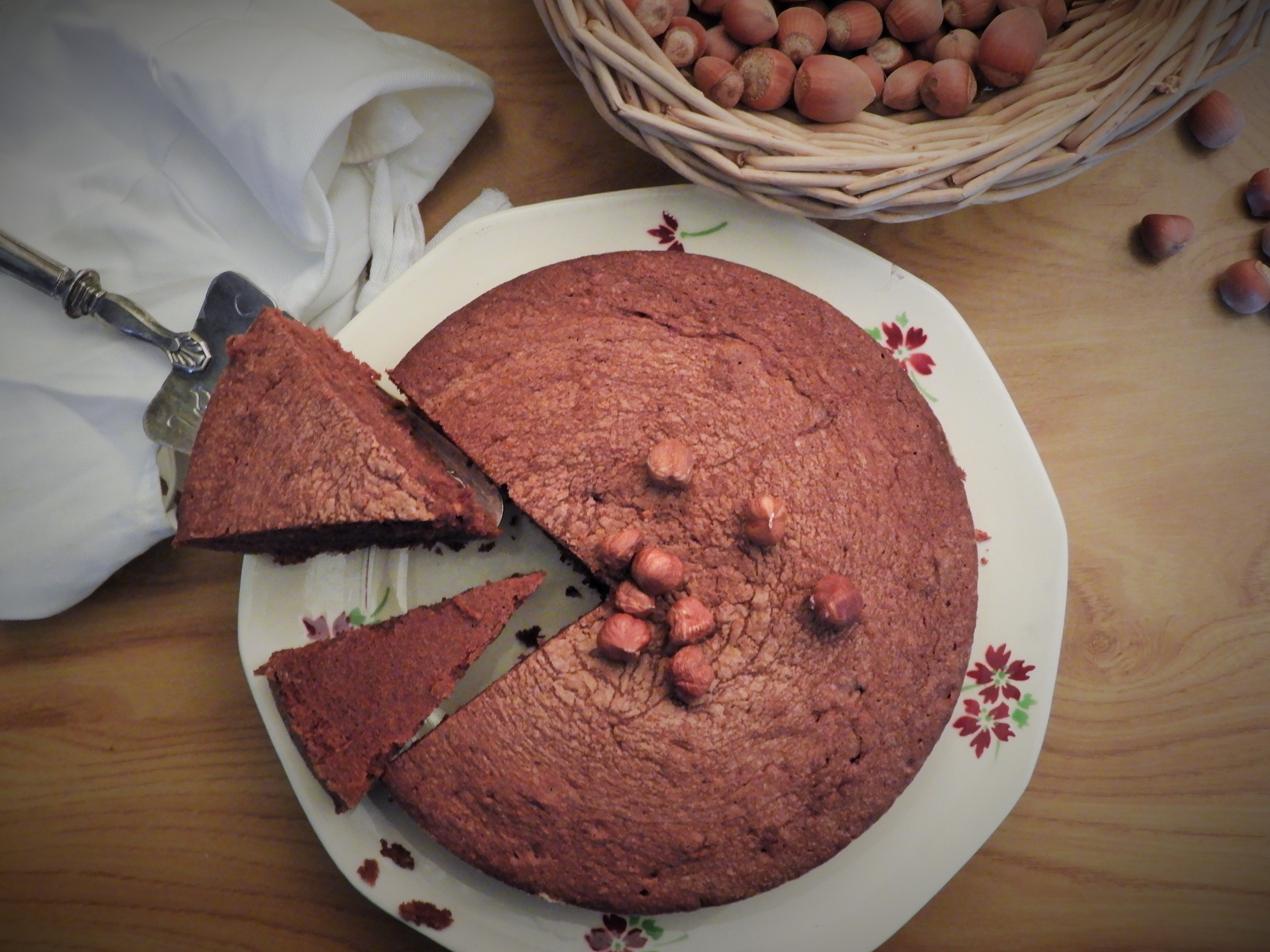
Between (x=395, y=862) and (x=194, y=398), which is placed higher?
(x=194, y=398)

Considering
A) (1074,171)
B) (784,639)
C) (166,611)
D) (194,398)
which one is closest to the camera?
(784,639)

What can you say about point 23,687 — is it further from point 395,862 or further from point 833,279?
point 833,279

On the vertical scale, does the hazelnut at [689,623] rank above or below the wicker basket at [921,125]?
below

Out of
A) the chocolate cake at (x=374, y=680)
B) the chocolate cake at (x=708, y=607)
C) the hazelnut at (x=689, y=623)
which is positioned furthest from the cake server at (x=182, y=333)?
the hazelnut at (x=689, y=623)

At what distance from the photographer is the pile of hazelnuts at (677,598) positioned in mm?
1729

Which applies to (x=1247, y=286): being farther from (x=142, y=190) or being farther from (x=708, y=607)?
(x=142, y=190)

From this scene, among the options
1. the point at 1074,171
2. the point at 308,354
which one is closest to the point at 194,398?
the point at 308,354

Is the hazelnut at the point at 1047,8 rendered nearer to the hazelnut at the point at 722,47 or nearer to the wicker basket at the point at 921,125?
the wicker basket at the point at 921,125

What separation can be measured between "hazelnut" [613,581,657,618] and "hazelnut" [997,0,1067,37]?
5.38ft

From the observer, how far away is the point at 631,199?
2.14 metres

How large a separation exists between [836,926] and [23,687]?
226cm

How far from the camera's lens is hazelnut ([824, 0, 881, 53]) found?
199 centimetres

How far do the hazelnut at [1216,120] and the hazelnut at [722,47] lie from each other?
1.31 m

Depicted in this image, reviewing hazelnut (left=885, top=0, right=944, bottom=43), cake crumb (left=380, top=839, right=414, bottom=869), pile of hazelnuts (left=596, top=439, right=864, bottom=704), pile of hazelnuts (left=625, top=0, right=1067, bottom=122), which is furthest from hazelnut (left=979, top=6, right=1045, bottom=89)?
cake crumb (left=380, top=839, right=414, bottom=869)
